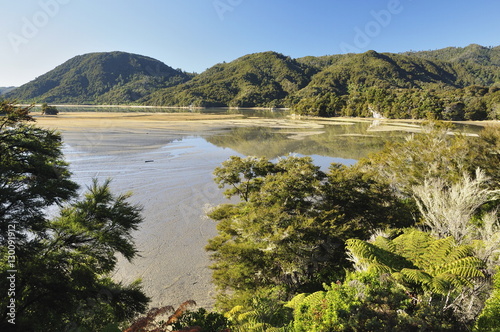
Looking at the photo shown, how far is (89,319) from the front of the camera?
8.50 metres

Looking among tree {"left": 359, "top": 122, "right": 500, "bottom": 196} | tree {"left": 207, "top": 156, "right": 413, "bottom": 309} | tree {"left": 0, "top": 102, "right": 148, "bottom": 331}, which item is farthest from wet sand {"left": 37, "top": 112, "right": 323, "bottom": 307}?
tree {"left": 359, "top": 122, "right": 500, "bottom": 196}

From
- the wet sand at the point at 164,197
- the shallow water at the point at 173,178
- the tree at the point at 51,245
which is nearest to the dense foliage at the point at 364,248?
the wet sand at the point at 164,197

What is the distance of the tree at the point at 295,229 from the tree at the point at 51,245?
3962 mm

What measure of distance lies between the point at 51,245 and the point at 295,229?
836 cm

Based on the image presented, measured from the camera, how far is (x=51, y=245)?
26.2 ft

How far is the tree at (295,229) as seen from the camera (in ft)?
35.4

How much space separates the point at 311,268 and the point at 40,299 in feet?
33.7

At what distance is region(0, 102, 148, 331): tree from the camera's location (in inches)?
282

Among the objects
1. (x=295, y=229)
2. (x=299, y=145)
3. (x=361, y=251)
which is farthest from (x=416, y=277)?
(x=299, y=145)

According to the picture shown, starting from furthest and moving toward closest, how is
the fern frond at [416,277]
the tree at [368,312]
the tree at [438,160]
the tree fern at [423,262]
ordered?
the tree at [438,160], the tree fern at [423,262], the fern frond at [416,277], the tree at [368,312]

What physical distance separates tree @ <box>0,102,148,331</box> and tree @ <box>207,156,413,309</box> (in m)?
3.96

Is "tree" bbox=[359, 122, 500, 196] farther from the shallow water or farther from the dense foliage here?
the shallow water

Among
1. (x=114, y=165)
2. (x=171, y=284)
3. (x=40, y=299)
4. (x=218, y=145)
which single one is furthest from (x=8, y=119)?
(x=218, y=145)

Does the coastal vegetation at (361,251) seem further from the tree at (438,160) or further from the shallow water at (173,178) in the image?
the shallow water at (173,178)
